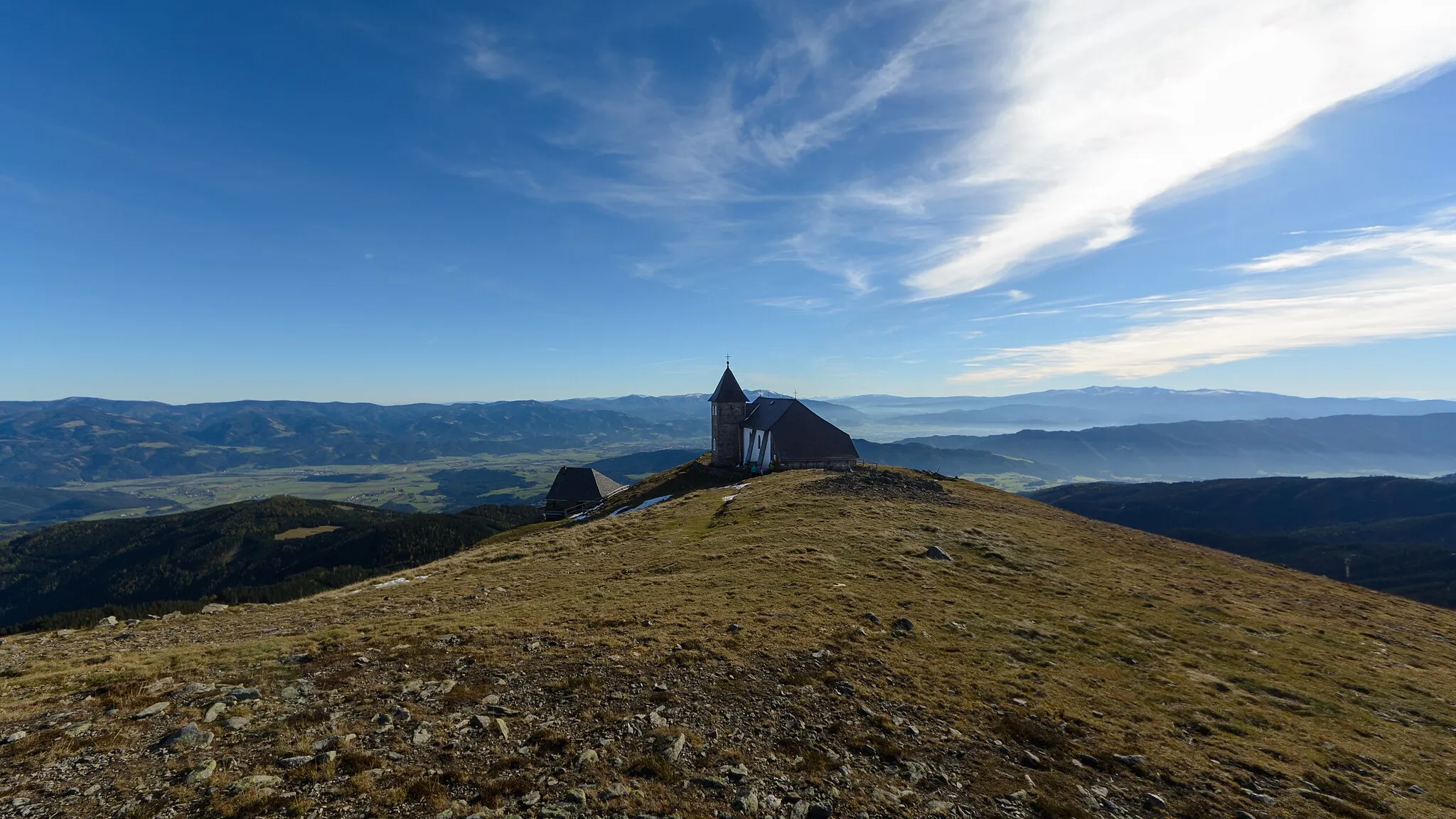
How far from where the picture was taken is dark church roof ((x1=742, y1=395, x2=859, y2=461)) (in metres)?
64.1

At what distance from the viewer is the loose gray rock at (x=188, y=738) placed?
1067 centimetres

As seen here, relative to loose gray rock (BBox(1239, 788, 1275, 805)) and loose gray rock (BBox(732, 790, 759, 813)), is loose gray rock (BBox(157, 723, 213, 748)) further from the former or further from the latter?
loose gray rock (BBox(1239, 788, 1275, 805))

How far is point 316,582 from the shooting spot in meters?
97.9

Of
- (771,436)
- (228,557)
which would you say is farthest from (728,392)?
(228,557)

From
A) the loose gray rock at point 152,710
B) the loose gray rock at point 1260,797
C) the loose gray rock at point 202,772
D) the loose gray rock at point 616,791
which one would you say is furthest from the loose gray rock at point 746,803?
the loose gray rock at point 152,710

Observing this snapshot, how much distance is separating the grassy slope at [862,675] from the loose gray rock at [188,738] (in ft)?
1.01

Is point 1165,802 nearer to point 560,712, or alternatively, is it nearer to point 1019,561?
point 560,712

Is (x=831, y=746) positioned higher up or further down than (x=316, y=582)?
higher up

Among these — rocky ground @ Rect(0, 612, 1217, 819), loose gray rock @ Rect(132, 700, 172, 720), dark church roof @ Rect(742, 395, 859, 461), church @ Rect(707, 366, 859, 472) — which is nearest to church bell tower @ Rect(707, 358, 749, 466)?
church @ Rect(707, 366, 859, 472)

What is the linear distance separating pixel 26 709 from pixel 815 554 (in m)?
26.5

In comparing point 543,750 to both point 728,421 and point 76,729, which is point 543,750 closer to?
point 76,729

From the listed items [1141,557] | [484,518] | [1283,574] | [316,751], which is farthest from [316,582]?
[1283,574]

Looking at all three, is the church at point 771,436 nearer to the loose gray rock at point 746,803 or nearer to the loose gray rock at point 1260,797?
the loose gray rock at point 1260,797

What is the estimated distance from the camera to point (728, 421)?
74.9m
